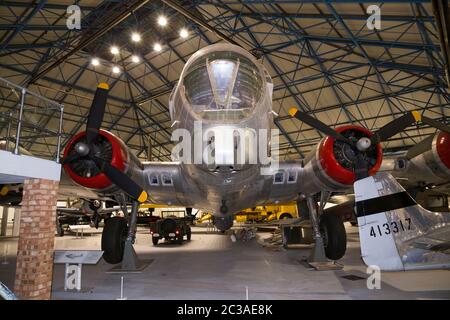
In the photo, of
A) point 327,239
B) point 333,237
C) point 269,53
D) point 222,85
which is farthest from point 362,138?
point 269,53

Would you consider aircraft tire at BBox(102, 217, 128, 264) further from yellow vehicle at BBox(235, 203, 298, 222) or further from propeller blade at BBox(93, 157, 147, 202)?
yellow vehicle at BBox(235, 203, 298, 222)

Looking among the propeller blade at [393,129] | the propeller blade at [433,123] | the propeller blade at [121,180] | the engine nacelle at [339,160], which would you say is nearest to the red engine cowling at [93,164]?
the propeller blade at [121,180]

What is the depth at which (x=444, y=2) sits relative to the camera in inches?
256

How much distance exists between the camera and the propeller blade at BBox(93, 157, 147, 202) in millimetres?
7094

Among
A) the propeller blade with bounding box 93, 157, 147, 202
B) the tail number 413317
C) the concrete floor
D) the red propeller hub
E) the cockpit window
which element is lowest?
the concrete floor

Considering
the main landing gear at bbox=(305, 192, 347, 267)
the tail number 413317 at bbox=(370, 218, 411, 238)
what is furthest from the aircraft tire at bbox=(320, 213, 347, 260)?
the tail number 413317 at bbox=(370, 218, 411, 238)

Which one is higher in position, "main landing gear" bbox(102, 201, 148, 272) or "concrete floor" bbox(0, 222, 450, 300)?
"main landing gear" bbox(102, 201, 148, 272)

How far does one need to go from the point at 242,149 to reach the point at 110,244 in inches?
207

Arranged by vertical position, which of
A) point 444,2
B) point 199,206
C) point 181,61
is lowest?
point 199,206

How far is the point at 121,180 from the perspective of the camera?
7.18 meters

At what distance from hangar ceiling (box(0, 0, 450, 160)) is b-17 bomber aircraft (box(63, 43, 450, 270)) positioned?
6973mm
